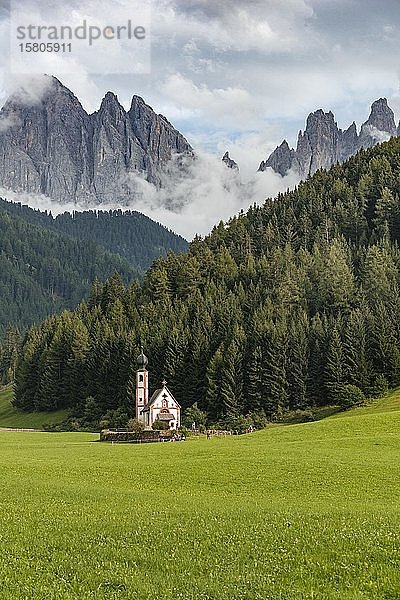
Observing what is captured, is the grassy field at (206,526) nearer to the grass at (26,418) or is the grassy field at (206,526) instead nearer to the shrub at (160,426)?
the shrub at (160,426)

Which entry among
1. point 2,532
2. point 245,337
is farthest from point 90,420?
point 2,532

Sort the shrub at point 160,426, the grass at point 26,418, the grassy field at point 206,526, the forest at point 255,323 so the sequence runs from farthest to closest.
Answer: the grass at point 26,418 → the forest at point 255,323 → the shrub at point 160,426 → the grassy field at point 206,526

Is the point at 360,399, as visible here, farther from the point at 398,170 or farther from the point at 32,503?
the point at 398,170

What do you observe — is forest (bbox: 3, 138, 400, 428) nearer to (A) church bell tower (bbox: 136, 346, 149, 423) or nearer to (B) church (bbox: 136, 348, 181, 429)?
(A) church bell tower (bbox: 136, 346, 149, 423)

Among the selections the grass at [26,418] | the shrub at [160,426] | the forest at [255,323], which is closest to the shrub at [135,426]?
the shrub at [160,426]

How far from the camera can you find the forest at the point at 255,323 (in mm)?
93625

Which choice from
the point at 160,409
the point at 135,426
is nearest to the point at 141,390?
the point at 160,409

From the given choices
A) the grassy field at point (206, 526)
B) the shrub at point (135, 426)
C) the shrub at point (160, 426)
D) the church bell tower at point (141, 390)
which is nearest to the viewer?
the grassy field at point (206, 526)

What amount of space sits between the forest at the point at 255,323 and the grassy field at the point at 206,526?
45.4m

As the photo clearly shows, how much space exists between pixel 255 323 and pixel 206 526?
8075 cm

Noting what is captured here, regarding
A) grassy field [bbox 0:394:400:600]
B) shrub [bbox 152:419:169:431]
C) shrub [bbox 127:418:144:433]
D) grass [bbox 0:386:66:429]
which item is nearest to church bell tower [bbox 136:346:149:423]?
shrub [bbox 152:419:169:431]

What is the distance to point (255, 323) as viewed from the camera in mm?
103188

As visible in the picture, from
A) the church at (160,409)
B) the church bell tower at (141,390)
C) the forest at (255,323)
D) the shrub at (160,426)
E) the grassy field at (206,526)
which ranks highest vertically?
the forest at (255,323)

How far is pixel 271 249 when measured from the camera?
140 meters
